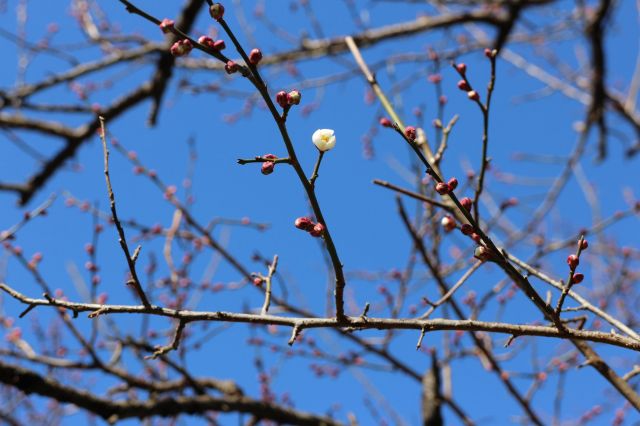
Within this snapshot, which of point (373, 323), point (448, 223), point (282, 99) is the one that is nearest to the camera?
point (282, 99)

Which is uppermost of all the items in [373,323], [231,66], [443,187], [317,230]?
[231,66]

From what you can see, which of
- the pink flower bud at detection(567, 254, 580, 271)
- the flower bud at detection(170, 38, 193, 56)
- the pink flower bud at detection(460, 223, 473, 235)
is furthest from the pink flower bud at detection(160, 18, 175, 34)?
the pink flower bud at detection(567, 254, 580, 271)

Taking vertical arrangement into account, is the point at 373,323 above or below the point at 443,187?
below

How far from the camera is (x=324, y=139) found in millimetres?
1132

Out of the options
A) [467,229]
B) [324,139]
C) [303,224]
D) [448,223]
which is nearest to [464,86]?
[448,223]

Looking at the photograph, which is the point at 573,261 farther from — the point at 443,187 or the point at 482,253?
the point at 443,187

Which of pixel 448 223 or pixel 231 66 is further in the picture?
pixel 448 223

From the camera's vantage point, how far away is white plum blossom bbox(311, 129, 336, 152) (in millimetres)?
1106

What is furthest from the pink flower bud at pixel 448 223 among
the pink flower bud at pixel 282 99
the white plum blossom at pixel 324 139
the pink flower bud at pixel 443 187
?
the pink flower bud at pixel 282 99

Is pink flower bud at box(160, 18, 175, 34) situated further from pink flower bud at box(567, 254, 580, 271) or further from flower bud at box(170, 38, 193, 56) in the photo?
pink flower bud at box(567, 254, 580, 271)

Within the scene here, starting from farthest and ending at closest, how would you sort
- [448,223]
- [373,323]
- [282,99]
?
[448,223] < [373,323] < [282,99]

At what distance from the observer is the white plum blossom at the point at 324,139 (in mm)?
1106

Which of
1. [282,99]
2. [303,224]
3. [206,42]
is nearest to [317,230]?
[303,224]

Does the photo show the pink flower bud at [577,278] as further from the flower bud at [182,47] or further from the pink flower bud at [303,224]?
the flower bud at [182,47]
